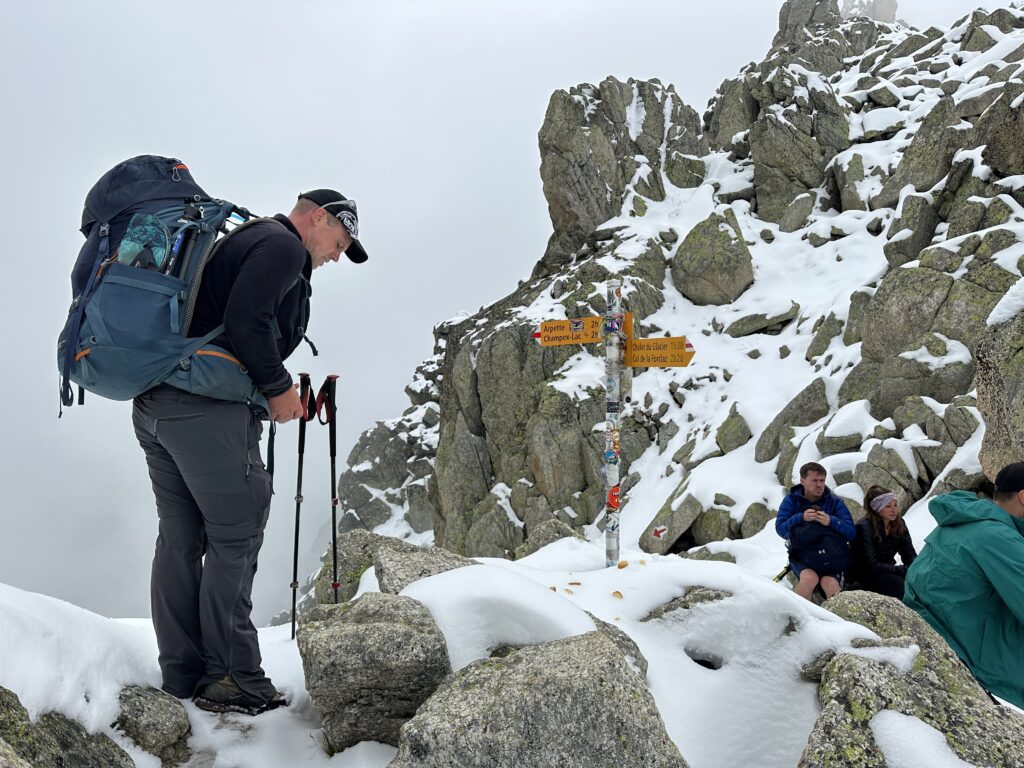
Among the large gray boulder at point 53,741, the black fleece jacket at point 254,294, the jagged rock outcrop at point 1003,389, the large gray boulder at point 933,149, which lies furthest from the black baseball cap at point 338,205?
the large gray boulder at point 933,149

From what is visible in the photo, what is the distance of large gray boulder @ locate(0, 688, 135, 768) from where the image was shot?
86.2 inches

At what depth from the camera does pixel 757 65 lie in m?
41.2

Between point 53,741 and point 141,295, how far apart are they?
187cm

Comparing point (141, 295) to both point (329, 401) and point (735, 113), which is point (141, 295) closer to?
point (329, 401)

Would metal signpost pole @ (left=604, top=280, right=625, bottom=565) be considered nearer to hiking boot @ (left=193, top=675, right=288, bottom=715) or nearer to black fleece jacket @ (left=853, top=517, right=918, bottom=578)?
black fleece jacket @ (left=853, top=517, right=918, bottom=578)

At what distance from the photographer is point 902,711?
101 inches

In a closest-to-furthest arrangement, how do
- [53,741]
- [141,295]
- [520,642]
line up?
1. [53,741]
2. [141,295]
3. [520,642]

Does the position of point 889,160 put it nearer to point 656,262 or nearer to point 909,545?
point 656,262

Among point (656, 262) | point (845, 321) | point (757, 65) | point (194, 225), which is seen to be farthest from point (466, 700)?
point (757, 65)

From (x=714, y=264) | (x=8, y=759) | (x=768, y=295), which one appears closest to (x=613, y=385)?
(x=8, y=759)

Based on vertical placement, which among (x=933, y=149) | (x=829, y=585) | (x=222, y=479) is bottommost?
(x=829, y=585)

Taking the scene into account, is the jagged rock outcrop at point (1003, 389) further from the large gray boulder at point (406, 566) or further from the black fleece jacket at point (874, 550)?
the large gray boulder at point (406, 566)

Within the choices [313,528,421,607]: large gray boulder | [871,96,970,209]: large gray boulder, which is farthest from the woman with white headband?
[871,96,970,209]: large gray boulder

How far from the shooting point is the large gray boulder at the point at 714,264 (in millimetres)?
26609
